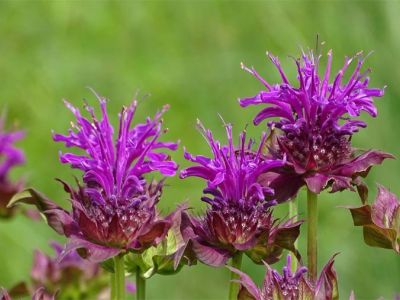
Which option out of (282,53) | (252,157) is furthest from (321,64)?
(252,157)

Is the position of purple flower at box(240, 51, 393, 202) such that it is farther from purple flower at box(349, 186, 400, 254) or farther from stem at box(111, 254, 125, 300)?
stem at box(111, 254, 125, 300)

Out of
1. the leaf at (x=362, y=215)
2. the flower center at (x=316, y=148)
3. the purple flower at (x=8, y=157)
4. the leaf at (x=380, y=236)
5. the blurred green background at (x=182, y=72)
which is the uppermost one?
the blurred green background at (x=182, y=72)

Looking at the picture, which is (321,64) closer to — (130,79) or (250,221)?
(130,79)

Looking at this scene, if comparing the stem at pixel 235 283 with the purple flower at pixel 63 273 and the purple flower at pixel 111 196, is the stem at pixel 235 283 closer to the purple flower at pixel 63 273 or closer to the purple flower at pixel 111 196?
the purple flower at pixel 111 196

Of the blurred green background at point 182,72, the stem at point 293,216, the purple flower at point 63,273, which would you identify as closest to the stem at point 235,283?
the stem at point 293,216

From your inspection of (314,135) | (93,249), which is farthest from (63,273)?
(314,135)

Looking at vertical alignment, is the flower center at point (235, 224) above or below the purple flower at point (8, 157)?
below

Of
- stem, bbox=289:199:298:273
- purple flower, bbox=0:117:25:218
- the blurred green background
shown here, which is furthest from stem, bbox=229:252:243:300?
the blurred green background
